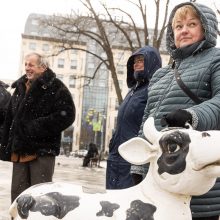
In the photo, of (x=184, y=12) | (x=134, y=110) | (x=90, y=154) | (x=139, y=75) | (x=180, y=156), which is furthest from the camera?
(x=90, y=154)

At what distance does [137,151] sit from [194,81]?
597 mm

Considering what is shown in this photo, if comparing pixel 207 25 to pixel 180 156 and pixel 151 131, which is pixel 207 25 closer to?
pixel 151 131

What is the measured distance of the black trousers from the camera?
14.6 ft

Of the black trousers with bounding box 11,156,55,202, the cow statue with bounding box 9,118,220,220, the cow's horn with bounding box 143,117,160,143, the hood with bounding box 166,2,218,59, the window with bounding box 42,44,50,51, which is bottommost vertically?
the black trousers with bounding box 11,156,55,202

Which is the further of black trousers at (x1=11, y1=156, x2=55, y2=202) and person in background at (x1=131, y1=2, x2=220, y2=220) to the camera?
black trousers at (x1=11, y1=156, x2=55, y2=202)

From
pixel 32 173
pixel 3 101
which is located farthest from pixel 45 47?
pixel 32 173

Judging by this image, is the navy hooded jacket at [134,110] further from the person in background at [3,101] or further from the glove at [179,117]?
the person in background at [3,101]

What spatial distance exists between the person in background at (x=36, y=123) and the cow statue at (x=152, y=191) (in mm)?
1810

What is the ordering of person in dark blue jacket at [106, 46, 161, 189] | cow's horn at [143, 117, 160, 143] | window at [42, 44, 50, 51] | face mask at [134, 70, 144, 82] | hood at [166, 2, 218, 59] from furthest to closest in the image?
window at [42, 44, 50, 51] → face mask at [134, 70, 144, 82] → person in dark blue jacket at [106, 46, 161, 189] → hood at [166, 2, 218, 59] → cow's horn at [143, 117, 160, 143]

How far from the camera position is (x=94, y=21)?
21172 mm

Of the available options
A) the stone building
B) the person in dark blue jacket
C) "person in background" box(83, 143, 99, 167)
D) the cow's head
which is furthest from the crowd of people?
the stone building

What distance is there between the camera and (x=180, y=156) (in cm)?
251

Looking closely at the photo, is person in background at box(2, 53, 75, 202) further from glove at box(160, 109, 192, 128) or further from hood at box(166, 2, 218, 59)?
glove at box(160, 109, 192, 128)

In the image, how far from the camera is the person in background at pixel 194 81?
8.89ft
